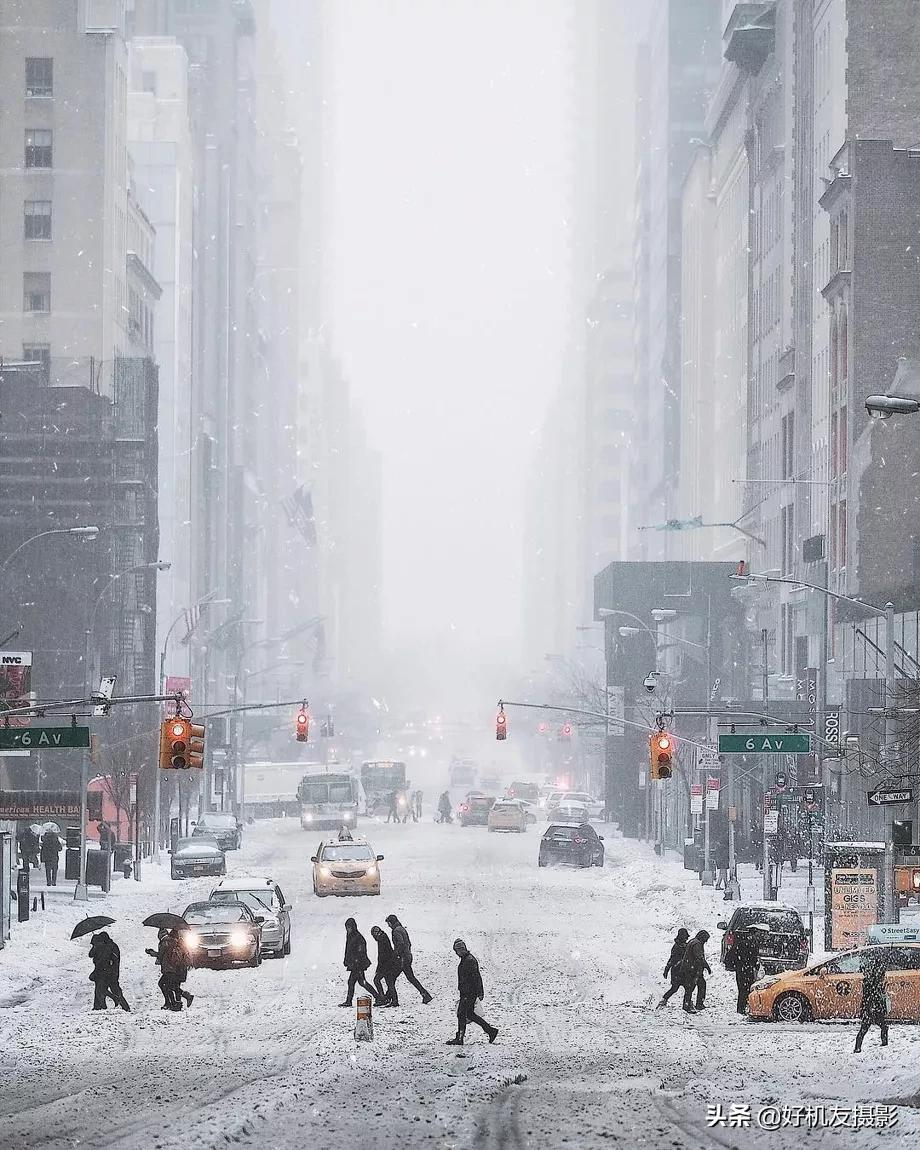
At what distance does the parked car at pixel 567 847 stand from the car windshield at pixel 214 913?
89.1 feet

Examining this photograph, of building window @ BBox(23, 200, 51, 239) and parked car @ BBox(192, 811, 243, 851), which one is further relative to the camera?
building window @ BBox(23, 200, 51, 239)

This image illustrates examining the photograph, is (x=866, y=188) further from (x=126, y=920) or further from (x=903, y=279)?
(x=126, y=920)

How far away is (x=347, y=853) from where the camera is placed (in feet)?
163

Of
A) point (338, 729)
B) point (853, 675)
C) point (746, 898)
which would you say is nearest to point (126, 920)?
point (746, 898)

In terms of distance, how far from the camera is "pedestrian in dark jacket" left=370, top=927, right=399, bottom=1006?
95.6 feet

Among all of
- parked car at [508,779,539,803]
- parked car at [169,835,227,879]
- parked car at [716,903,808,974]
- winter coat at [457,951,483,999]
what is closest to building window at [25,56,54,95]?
parked car at [508,779,539,803]

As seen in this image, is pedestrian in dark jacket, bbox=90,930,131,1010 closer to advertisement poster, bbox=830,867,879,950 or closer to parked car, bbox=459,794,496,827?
advertisement poster, bbox=830,867,879,950

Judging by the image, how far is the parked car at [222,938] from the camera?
113ft

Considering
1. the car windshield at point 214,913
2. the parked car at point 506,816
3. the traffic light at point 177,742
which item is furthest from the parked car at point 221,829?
the traffic light at point 177,742

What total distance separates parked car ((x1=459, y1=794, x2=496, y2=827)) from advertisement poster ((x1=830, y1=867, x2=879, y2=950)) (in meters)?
54.6

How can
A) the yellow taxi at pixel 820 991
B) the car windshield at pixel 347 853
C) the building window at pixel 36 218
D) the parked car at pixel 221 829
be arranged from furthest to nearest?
the building window at pixel 36 218, the parked car at pixel 221 829, the car windshield at pixel 347 853, the yellow taxi at pixel 820 991

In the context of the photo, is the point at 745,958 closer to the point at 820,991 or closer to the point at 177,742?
the point at 820,991

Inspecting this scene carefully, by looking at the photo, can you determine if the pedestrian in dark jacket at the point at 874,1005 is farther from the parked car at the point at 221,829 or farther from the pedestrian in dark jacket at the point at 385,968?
the parked car at the point at 221,829

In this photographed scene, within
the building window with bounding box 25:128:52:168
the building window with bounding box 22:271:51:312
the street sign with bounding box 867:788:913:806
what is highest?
the building window with bounding box 25:128:52:168
